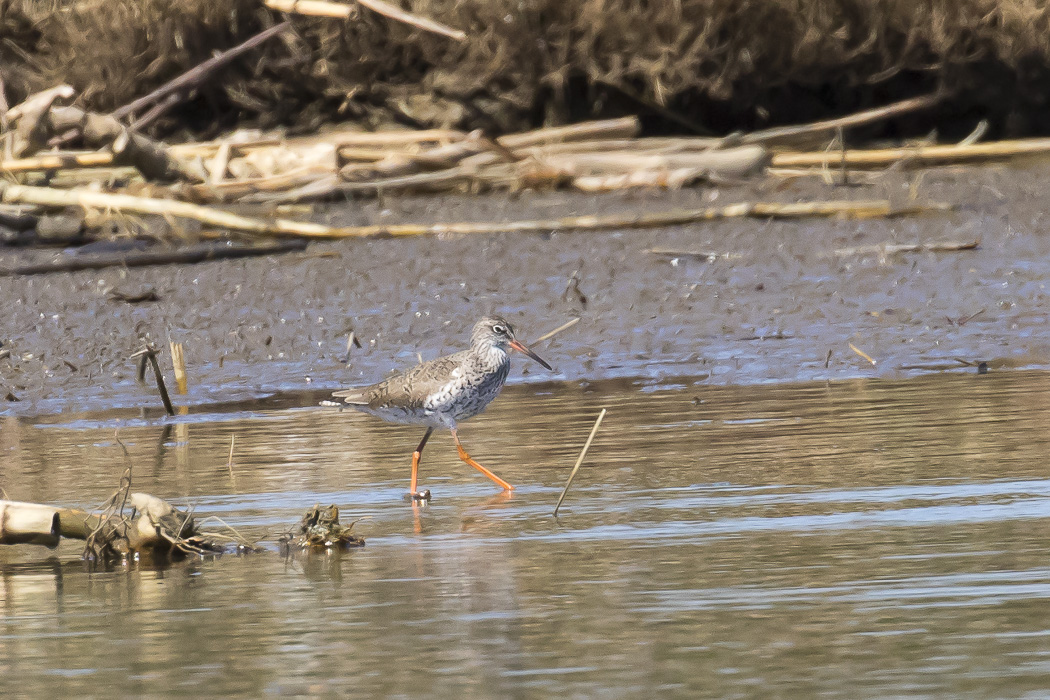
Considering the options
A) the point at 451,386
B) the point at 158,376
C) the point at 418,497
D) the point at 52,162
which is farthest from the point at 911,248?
the point at 52,162

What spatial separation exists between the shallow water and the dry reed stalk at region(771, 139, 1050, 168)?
9.12 m

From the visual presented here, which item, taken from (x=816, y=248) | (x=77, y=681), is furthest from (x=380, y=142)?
(x=77, y=681)

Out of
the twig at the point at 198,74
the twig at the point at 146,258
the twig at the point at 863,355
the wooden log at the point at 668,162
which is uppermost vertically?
the twig at the point at 198,74

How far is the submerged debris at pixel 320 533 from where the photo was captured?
7.29 m

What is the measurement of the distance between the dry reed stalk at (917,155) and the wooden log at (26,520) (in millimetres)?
13420

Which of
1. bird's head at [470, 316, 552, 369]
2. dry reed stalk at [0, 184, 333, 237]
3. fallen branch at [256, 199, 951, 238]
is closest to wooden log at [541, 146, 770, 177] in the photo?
fallen branch at [256, 199, 951, 238]

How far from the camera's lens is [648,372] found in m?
13.0

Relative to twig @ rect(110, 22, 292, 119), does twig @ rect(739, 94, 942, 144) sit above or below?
below

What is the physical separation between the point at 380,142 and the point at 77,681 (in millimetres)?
14990

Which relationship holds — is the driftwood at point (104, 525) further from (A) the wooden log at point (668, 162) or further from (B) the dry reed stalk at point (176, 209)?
(A) the wooden log at point (668, 162)

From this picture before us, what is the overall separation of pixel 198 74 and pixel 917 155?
8.08m

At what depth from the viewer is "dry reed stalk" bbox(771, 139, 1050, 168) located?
779 inches

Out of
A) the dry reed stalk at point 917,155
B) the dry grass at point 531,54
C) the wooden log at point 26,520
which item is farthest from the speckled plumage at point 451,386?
the dry grass at point 531,54

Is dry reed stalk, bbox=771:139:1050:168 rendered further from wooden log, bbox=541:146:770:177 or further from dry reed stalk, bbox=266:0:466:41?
dry reed stalk, bbox=266:0:466:41
